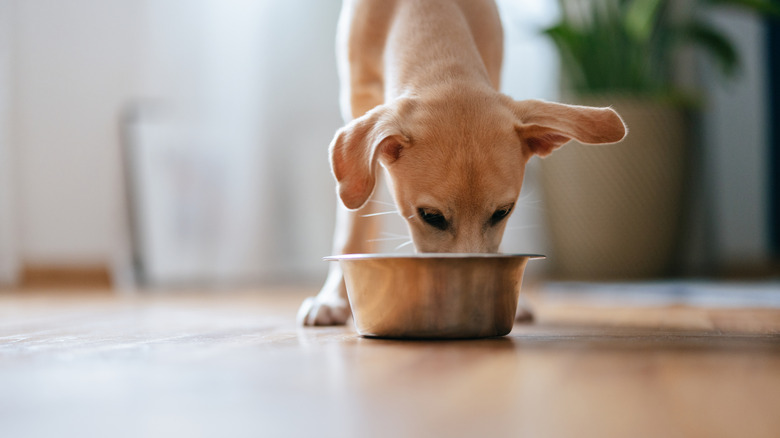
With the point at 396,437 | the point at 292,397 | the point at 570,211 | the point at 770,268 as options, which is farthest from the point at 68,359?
the point at 770,268

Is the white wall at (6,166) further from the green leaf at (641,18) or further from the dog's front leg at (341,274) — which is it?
the green leaf at (641,18)

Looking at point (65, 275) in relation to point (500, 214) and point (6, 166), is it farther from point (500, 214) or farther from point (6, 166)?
point (500, 214)

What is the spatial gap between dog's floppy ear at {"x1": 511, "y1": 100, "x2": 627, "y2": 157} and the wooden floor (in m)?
0.40

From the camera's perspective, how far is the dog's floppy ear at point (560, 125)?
165 cm

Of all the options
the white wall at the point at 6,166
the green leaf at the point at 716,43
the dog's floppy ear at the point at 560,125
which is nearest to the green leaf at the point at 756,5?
the green leaf at the point at 716,43

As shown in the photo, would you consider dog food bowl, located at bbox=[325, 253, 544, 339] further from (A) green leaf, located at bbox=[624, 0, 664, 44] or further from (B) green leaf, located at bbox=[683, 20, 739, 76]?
(B) green leaf, located at bbox=[683, 20, 739, 76]

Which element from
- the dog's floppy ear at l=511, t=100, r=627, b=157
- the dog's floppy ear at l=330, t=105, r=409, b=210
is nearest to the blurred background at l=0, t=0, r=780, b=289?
the dog's floppy ear at l=511, t=100, r=627, b=157

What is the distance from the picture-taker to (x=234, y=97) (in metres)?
4.65

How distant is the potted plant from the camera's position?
4.08 meters

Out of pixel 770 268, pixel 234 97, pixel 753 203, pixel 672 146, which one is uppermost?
pixel 234 97

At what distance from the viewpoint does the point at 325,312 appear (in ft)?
6.12

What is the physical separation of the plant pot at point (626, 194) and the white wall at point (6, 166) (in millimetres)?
2926

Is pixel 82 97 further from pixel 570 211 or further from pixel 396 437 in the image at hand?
pixel 396 437

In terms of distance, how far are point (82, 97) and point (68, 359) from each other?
3.83m
